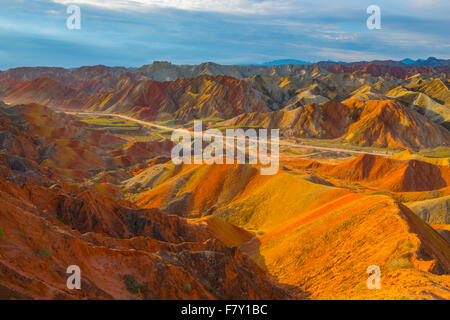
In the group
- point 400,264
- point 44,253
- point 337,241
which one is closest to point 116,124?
point 337,241

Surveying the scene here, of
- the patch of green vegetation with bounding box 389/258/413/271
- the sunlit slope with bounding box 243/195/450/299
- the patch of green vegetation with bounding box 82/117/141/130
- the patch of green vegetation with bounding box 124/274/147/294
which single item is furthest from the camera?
the patch of green vegetation with bounding box 82/117/141/130

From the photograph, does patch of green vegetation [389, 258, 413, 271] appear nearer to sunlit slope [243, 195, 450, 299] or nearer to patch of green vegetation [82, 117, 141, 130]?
sunlit slope [243, 195, 450, 299]

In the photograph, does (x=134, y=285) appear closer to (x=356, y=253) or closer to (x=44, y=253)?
(x=44, y=253)

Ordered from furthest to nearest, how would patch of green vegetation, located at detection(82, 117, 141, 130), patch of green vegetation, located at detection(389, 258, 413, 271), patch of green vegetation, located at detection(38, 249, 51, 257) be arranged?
patch of green vegetation, located at detection(82, 117, 141, 130)
patch of green vegetation, located at detection(389, 258, 413, 271)
patch of green vegetation, located at detection(38, 249, 51, 257)

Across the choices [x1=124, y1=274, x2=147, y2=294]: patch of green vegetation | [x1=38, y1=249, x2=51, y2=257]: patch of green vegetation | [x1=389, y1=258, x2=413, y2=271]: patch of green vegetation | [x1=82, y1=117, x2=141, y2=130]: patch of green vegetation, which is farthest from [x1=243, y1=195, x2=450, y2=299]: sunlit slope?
[x1=82, y1=117, x2=141, y2=130]: patch of green vegetation

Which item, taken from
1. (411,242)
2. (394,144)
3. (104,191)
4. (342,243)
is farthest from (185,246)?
(394,144)
